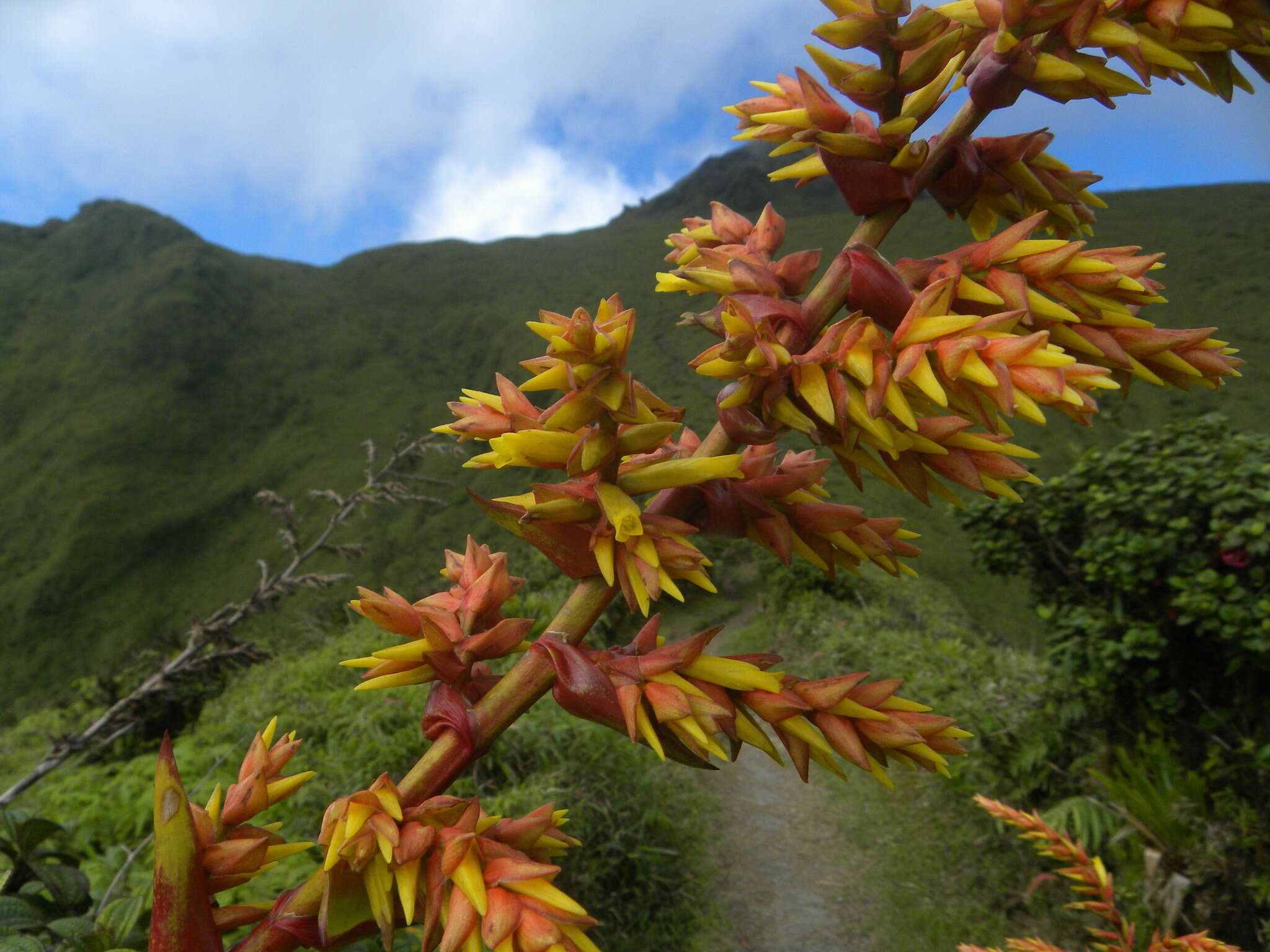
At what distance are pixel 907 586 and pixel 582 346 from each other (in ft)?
34.9

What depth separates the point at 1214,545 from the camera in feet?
11.7

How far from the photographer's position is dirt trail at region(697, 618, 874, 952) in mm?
4152

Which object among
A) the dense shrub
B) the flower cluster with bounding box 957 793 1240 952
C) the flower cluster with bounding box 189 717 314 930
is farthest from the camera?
the dense shrub

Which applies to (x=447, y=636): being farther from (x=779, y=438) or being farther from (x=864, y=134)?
(x=864, y=134)

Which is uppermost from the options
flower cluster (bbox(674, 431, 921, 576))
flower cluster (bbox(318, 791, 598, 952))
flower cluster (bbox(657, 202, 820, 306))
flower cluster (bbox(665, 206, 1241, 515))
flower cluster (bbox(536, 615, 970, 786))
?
flower cluster (bbox(657, 202, 820, 306))

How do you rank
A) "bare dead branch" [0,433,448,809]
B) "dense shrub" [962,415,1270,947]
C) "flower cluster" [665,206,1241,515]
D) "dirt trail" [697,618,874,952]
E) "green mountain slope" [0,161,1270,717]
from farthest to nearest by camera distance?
"green mountain slope" [0,161,1270,717] < "dirt trail" [697,618,874,952] < "dense shrub" [962,415,1270,947] < "bare dead branch" [0,433,448,809] < "flower cluster" [665,206,1241,515]

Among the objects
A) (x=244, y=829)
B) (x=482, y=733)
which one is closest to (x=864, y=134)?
(x=482, y=733)

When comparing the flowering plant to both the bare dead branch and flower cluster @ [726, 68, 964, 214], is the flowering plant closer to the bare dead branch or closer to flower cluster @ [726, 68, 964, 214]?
flower cluster @ [726, 68, 964, 214]

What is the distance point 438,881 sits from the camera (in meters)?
0.49

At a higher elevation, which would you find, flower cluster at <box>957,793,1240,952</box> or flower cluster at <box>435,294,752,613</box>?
flower cluster at <box>435,294,752,613</box>

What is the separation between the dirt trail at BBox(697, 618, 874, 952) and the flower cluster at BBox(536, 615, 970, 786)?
421 centimetres

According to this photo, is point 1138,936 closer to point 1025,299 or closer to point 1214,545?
point 1214,545

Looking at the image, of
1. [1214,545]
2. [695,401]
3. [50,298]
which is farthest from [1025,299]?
[50,298]

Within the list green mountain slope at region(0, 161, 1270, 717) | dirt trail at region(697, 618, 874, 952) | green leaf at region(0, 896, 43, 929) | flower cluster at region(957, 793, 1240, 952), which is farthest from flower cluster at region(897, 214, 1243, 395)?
green mountain slope at region(0, 161, 1270, 717)
